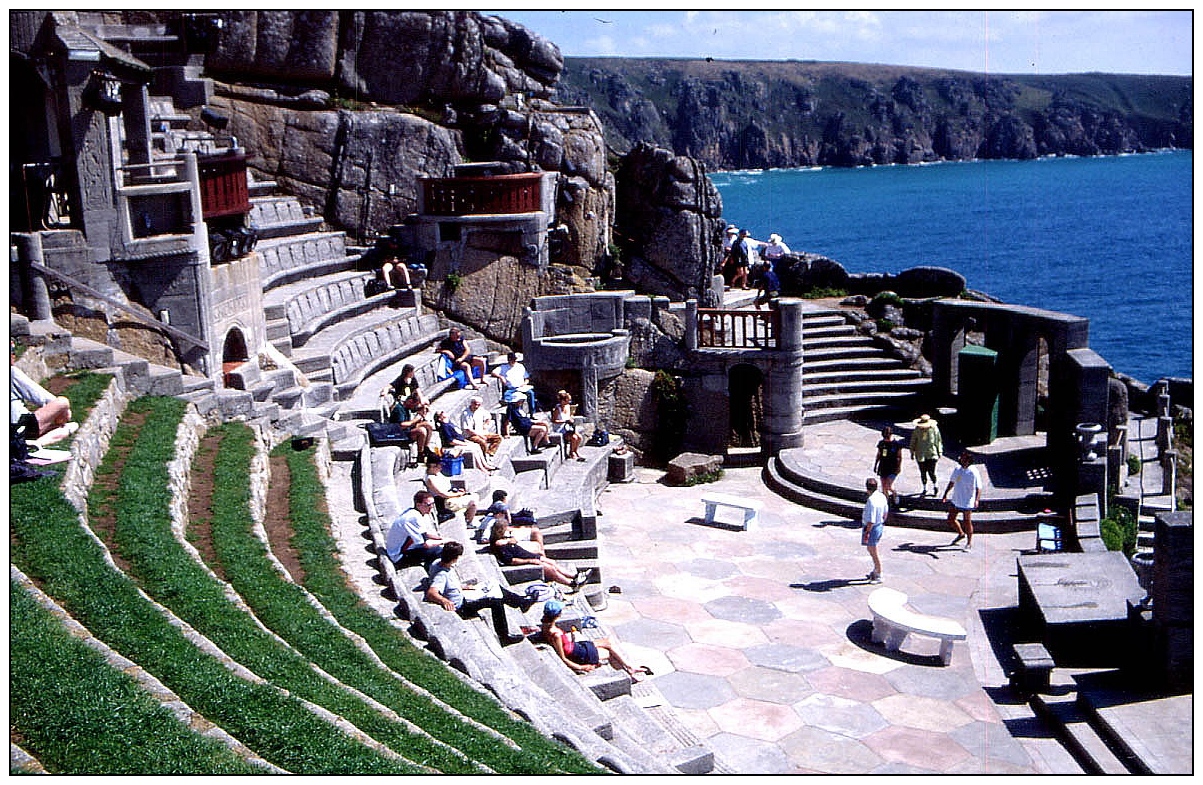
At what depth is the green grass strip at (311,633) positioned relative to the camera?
9.84m

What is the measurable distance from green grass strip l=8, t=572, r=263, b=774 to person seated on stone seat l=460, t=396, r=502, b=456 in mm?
11842

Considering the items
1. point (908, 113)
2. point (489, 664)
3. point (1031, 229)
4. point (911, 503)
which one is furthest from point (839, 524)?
point (908, 113)

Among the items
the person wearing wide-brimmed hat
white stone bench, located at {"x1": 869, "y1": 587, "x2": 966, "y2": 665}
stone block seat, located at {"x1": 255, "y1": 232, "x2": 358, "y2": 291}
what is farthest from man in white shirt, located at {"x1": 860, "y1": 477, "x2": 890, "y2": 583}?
stone block seat, located at {"x1": 255, "y1": 232, "x2": 358, "y2": 291}

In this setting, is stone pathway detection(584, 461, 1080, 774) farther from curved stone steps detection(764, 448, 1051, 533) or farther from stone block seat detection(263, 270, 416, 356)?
→ stone block seat detection(263, 270, 416, 356)

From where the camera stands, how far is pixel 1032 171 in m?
178

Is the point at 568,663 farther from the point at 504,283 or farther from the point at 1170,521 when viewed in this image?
the point at 504,283

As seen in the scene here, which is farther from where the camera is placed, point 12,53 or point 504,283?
point 504,283

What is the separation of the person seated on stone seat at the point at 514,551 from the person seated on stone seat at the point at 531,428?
6154mm

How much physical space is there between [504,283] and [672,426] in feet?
19.8

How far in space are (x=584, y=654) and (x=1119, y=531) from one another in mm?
9543

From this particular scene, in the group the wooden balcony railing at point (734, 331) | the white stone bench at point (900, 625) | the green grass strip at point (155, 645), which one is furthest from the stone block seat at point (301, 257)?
the white stone bench at point (900, 625)

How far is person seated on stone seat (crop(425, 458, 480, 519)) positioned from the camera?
17453 millimetres

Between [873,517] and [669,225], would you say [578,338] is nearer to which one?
[669,225]

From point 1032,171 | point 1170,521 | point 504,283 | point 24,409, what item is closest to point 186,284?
point 24,409
